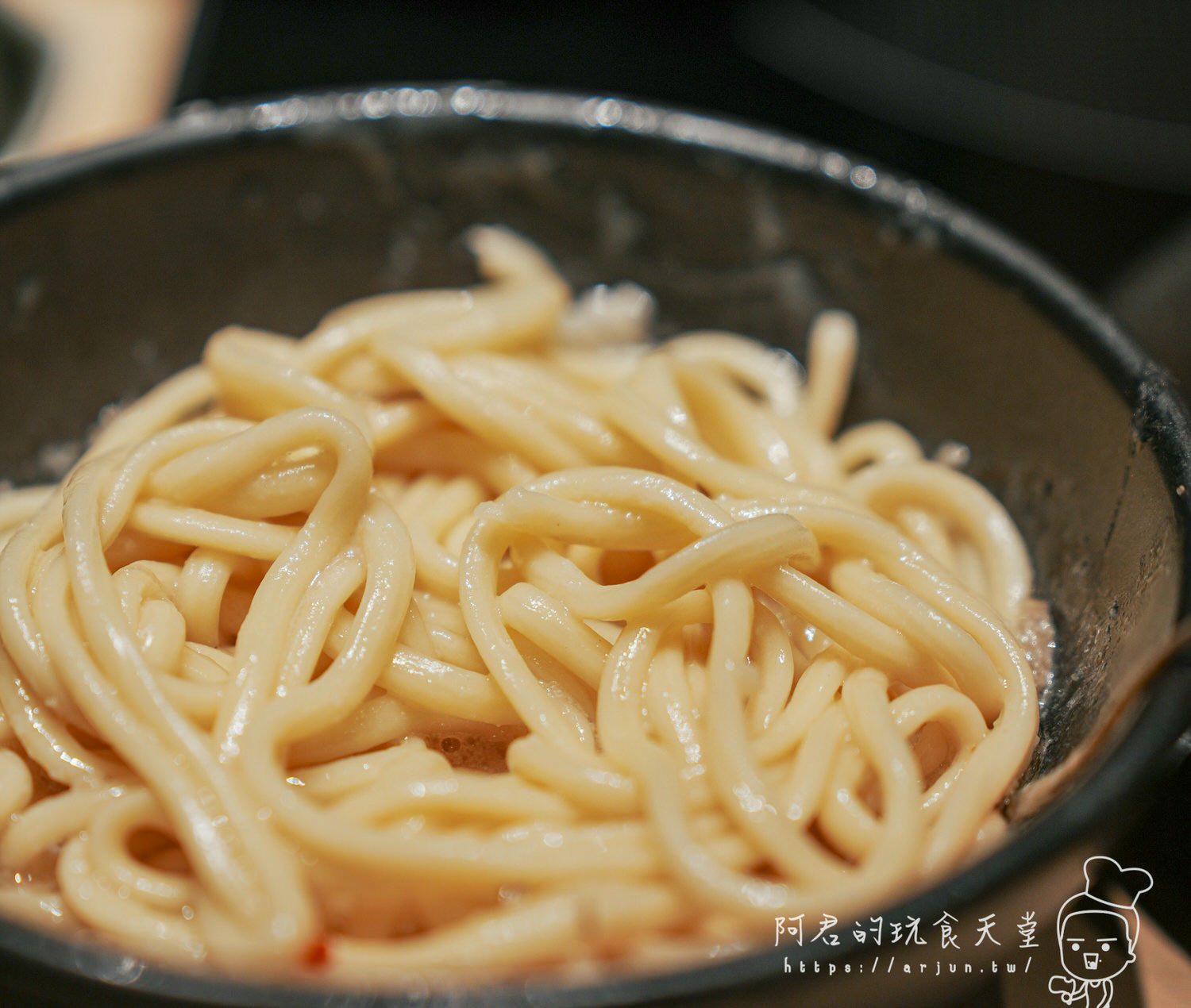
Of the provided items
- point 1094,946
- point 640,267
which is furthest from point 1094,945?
point 640,267

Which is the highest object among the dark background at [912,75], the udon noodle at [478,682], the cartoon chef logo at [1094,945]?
the dark background at [912,75]

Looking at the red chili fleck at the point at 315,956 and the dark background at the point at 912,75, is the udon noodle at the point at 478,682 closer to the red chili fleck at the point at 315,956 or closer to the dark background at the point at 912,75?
the red chili fleck at the point at 315,956

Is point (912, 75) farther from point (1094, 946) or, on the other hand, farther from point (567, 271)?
point (1094, 946)

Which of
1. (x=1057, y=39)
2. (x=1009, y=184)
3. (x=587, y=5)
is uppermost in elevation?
(x=587, y=5)

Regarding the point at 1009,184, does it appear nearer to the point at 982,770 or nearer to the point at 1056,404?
the point at 1056,404

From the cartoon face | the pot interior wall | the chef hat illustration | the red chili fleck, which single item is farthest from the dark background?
the red chili fleck

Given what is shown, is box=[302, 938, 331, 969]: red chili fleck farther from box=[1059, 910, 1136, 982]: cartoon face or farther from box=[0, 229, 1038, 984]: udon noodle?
box=[1059, 910, 1136, 982]: cartoon face

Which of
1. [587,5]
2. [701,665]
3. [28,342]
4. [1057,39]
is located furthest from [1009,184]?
[28,342]

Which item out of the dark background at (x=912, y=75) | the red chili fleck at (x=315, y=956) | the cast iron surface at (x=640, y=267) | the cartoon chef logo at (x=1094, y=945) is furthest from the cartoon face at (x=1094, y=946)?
the dark background at (x=912, y=75)
